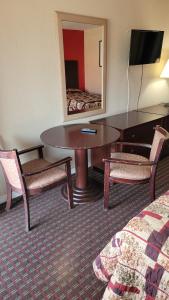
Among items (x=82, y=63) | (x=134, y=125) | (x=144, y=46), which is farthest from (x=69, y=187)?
(x=144, y=46)

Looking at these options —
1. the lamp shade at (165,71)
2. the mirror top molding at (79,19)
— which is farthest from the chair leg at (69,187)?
the lamp shade at (165,71)

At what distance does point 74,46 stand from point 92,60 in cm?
32

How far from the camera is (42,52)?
2217 mm

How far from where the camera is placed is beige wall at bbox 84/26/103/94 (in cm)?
259

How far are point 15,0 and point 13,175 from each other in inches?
60.2

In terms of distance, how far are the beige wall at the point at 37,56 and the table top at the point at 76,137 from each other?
8.7 inches

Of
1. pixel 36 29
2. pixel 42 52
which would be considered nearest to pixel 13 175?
pixel 42 52

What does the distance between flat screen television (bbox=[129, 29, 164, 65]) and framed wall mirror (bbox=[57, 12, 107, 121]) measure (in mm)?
433

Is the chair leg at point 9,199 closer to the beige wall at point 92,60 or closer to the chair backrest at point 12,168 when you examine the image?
the chair backrest at point 12,168

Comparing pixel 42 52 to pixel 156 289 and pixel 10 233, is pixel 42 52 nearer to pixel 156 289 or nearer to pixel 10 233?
pixel 10 233

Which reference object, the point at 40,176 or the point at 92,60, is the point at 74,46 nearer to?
the point at 92,60

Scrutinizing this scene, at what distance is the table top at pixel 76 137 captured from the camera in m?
1.98

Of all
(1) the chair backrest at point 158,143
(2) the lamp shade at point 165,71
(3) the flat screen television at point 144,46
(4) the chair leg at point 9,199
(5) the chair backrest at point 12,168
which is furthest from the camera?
(2) the lamp shade at point 165,71

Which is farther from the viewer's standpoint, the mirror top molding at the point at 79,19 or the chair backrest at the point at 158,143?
the mirror top molding at the point at 79,19
